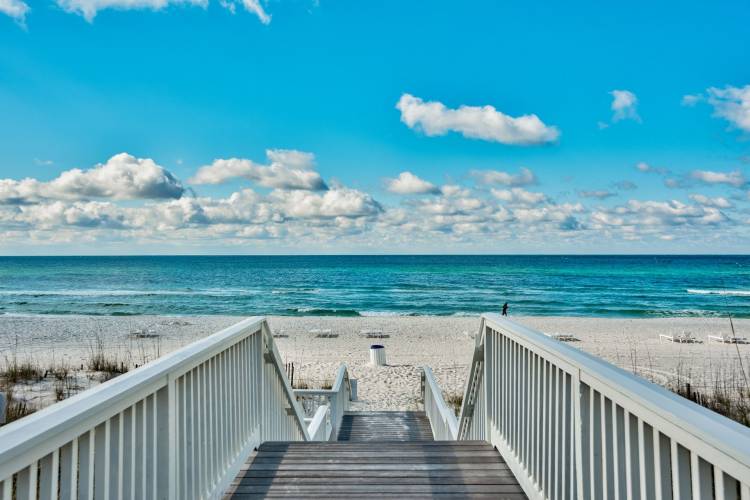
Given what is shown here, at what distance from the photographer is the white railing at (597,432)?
1.32m

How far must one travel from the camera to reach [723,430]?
1.27 meters

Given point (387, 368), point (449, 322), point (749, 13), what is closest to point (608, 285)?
point (449, 322)

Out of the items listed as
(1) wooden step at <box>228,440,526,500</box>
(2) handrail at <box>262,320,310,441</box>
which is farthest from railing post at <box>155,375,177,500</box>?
(2) handrail at <box>262,320,310,441</box>

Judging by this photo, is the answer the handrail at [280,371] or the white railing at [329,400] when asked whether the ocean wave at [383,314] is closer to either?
the white railing at [329,400]

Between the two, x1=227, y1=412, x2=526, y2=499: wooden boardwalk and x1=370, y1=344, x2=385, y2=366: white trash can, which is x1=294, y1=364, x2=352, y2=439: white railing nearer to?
x1=227, y1=412, x2=526, y2=499: wooden boardwalk

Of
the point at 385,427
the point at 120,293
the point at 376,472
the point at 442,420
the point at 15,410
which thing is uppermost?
the point at 376,472

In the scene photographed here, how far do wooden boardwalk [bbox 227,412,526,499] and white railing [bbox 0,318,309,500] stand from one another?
21 centimetres

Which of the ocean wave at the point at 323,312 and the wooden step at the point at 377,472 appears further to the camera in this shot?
the ocean wave at the point at 323,312

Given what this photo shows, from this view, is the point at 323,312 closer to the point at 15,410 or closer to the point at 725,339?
the point at 725,339

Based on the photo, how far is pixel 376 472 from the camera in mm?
3406

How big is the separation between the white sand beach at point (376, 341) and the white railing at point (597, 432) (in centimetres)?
775

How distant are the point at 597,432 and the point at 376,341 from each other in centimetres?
1862

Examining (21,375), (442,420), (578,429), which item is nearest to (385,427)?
(442,420)

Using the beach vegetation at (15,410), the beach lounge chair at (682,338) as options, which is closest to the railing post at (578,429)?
the beach vegetation at (15,410)
